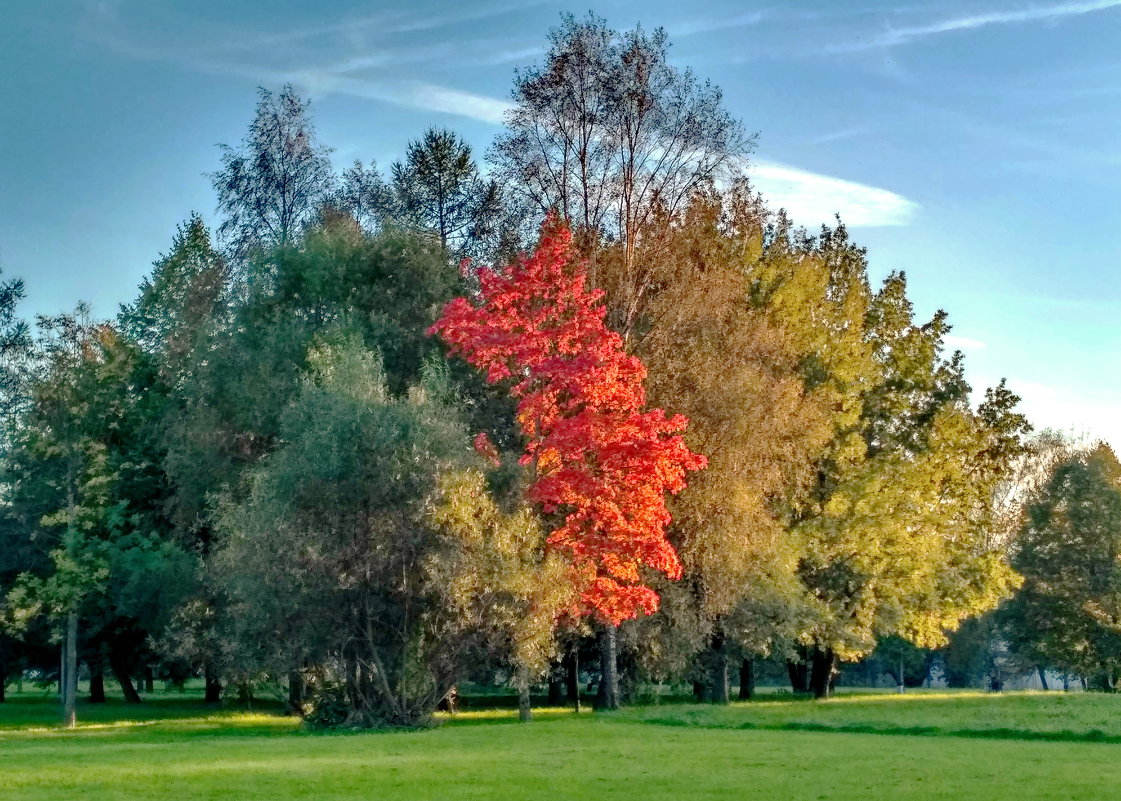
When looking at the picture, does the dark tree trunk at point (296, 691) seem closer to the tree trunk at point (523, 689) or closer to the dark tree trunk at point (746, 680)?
the tree trunk at point (523, 689)

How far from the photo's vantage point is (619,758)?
85.6 ft

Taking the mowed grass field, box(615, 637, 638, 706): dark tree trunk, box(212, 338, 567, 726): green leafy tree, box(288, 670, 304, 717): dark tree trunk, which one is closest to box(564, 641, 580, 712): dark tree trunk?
box(615, 637, 638, 706): dark tree trunk

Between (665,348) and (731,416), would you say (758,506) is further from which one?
(665,348)

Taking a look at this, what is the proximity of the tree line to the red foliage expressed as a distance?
0.12 meters

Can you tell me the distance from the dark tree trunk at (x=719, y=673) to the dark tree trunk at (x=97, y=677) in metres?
29.4

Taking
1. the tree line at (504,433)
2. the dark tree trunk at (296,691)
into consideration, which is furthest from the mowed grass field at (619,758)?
the tree line at (504,433)

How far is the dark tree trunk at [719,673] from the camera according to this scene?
5180cm

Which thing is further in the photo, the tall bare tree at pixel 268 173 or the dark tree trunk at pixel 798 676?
the dark tree trunk at pixel 798 676

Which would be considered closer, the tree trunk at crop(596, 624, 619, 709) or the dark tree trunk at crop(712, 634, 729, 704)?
the tree trunk at crop(596, 624, 619, 709)

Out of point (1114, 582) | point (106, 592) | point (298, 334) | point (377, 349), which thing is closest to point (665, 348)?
point (377, 349)

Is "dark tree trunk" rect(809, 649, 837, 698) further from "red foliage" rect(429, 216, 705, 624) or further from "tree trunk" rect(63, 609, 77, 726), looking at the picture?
"tree trunk" rect(63, 609, 77, 726)

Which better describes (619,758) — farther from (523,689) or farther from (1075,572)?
(1075,572)

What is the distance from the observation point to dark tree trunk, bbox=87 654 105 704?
5991cm

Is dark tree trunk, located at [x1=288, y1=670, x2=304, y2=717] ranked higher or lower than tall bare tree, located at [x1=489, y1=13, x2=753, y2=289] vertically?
lower
